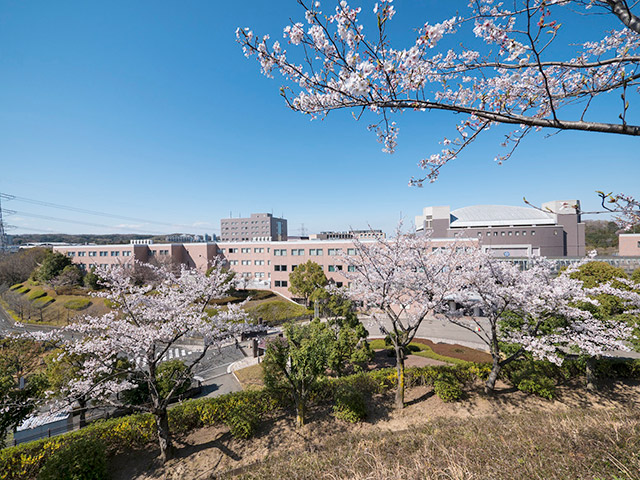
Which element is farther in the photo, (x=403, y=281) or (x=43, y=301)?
(x=43, y=301)

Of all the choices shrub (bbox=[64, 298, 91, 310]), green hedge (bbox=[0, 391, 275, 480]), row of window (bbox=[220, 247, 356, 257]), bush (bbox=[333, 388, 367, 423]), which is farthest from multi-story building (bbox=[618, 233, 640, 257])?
shrub (bbox=[64, 298, 91, 310])

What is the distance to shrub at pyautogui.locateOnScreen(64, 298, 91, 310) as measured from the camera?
28281 mm

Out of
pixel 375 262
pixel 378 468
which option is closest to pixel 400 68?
pixel 378 468

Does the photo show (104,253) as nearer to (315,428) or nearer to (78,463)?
(78,463)

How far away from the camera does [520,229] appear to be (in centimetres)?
3816

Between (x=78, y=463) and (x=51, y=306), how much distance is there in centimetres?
3463

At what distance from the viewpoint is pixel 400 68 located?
3.23 m

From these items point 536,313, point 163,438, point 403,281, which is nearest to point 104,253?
point 163,438

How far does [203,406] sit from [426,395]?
8570mm

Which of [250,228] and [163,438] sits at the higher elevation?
[250,228]

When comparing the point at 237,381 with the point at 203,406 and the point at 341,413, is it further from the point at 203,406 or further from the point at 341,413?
the point at 341,413

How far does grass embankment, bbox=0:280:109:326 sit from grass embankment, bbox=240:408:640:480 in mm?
31539

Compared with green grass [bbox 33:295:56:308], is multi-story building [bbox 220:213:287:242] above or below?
above

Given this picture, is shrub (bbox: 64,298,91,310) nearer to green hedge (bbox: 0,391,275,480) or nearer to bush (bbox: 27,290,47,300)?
bush (bbox: 27,290,47,300)
